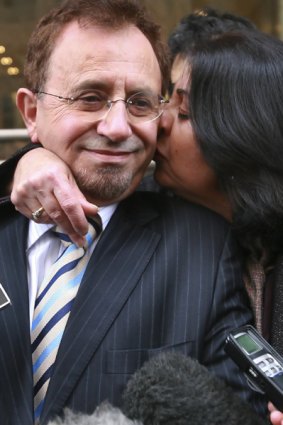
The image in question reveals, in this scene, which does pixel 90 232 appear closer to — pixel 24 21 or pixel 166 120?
pixel 166 120

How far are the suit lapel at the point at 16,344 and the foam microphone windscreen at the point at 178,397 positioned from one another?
0.44 m

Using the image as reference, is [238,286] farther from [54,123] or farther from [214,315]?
[54,123]

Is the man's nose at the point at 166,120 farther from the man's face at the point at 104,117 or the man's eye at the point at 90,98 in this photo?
the man's eye at the point at 90,98

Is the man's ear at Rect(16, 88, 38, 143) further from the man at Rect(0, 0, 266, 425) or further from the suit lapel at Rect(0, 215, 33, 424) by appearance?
the suit lapel at Rect(0, 215, 33, 424)

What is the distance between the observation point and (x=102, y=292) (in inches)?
71.7

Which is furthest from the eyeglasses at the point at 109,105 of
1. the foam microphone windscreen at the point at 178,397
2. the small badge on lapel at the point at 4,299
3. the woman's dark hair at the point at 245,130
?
the foam microphone windscreen at the point at 178,397

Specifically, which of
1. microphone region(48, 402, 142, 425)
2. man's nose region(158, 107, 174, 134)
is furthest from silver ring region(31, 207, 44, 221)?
microphone region(48, 402, 142, 425)

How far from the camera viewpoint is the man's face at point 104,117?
1886 millimetres

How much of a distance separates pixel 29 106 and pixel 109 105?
333 millimetres

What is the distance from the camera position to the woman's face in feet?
6.52

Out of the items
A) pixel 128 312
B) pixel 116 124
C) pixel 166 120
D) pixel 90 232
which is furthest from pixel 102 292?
pixel 166 120

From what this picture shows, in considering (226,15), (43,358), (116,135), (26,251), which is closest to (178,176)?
(116,135)

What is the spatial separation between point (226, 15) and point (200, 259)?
1.23m

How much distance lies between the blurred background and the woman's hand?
62.9 inches
